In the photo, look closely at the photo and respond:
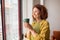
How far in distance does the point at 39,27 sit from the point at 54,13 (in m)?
2.14

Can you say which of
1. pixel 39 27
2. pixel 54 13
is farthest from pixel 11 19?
pixel 54 13

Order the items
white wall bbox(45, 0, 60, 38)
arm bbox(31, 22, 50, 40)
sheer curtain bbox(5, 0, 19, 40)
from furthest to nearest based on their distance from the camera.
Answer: white wall bbox(45, 0, 60, 38) < sheer curtain bbox(5, 0, 19, 40) < arm bbox(31, 22, 50, 40)

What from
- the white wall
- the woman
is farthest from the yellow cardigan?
the white wall

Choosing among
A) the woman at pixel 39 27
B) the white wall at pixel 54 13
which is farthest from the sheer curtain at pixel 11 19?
the white wall at pixel 54 13

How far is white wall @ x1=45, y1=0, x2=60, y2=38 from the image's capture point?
338 cm

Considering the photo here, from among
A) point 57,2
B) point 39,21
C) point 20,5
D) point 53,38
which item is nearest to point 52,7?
point 57,2

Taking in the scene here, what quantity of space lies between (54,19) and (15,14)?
1633 millimetres

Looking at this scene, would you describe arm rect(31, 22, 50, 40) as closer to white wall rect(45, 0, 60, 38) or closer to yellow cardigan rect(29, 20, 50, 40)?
yellow cardigan rect(29, 20, 50, 40)

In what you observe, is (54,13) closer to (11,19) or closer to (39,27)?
(11,19)

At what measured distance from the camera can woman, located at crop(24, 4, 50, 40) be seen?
52.3 inches

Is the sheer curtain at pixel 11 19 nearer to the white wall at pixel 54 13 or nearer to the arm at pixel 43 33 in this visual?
the arm at pixel 43 33

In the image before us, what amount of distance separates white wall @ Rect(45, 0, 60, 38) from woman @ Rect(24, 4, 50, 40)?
1997 mm

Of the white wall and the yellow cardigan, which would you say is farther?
the white wall

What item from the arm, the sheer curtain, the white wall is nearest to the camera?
the arm
